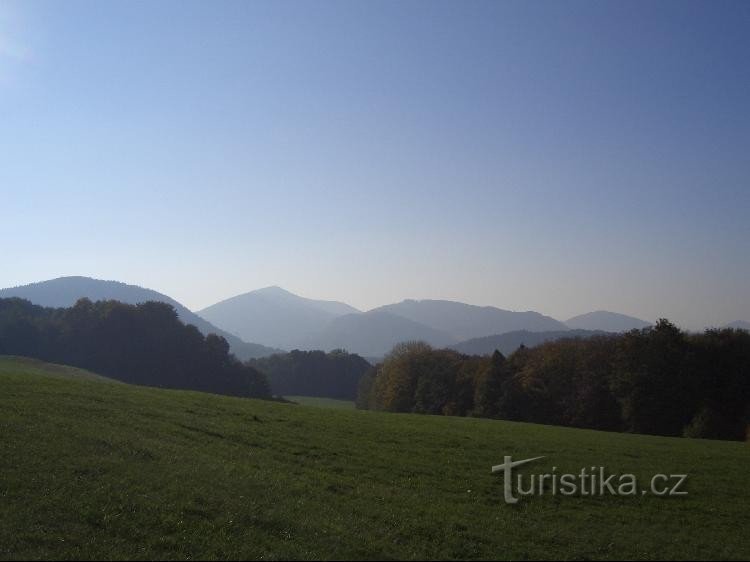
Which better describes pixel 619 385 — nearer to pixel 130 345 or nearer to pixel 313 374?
→ pixel 130 345

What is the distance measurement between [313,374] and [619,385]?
103085mm

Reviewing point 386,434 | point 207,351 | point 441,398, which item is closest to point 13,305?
point 207,351

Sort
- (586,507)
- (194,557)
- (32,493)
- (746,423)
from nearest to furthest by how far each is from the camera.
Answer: (194,557)
(32,493)
(586,507)
(746,423)

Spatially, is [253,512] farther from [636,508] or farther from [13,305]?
[13,305]

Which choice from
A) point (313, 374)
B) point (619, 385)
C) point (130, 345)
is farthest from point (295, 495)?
point (313, 374)

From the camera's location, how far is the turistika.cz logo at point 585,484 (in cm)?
1803

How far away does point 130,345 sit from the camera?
106438 millimetres

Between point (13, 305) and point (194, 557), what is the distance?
402 feet

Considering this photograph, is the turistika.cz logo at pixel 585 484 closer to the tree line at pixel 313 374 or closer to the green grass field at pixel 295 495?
the green grass field at pixel 295 495

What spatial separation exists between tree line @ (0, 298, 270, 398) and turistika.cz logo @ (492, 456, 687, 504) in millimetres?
91489

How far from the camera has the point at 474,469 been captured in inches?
794

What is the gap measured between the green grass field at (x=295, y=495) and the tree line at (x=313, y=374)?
129 m

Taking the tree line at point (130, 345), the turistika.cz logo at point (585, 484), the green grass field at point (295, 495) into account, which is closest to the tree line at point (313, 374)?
the tree line at point (130, 345)

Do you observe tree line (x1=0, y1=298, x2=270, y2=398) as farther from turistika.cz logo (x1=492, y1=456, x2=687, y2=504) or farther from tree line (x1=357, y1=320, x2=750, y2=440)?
turistika.cz logo (x1=492, y1=456, x2=687, y2=504)
